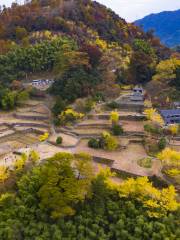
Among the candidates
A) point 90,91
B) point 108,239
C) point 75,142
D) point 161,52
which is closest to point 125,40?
point 161,52

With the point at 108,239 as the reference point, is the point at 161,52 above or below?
above

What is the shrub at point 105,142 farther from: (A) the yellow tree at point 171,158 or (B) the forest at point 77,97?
(A) the yellow tree at point 171,158

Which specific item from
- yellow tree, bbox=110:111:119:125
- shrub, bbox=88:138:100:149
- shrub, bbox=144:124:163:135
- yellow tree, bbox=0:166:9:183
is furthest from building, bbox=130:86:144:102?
yellow tree, bbox=0:166:9:183

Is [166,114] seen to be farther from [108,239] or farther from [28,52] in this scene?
[28,52]

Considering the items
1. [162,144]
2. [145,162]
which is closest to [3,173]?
[145,162]

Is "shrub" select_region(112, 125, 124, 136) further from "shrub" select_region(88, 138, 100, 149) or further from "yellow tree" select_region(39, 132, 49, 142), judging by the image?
"yellow tree" select_region(39, 132, 49, 142)

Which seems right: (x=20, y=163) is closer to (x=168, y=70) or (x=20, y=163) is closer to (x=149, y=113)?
(x=149, y=113)
